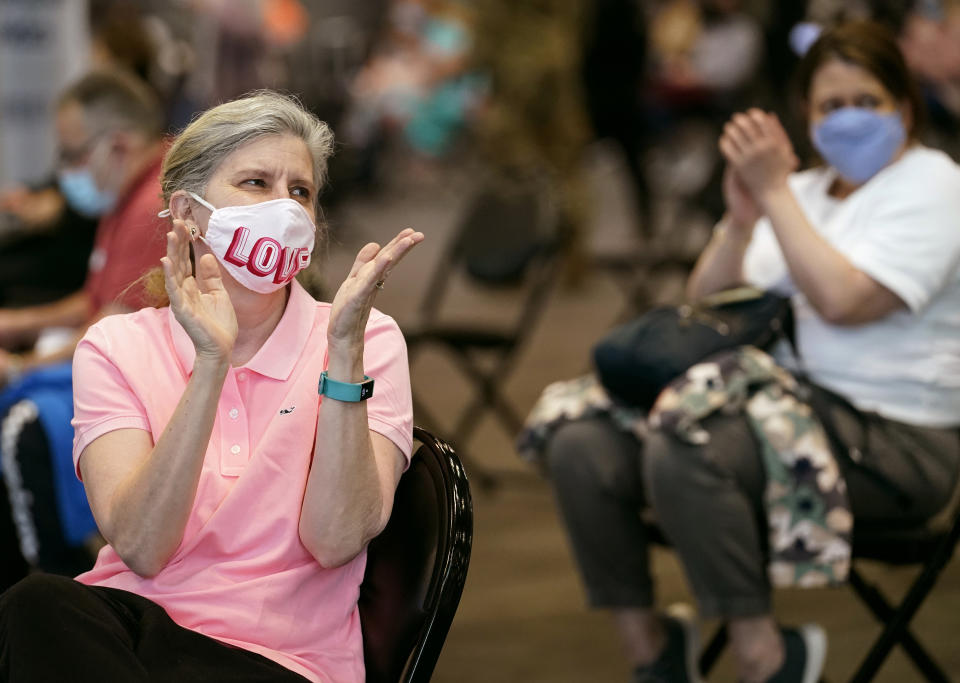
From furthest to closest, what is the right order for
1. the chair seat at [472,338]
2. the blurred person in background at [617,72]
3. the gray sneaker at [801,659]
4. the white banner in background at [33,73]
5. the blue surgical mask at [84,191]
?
the blurred person in background at [617,72] → the white banner in background at [33,73] → the chair seat at [472,338] → the blue surgical mask at [84,191] → the gray sneaker at [801,659]

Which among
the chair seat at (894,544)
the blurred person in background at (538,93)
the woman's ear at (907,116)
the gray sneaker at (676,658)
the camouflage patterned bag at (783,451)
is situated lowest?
the blurred person in background at (538,93)

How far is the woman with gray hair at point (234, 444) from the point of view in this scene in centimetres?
166

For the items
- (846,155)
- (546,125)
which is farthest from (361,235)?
(846,155)

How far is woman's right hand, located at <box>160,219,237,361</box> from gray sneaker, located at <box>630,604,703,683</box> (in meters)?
1.33

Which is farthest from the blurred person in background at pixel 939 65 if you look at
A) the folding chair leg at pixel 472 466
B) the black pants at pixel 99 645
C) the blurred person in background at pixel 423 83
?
the blurred person in background at pixel 423 83

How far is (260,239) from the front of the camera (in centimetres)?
183

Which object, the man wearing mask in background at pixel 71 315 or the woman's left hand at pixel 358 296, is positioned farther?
the man wearing mask in background at pixel 71 315

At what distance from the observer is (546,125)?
8008 millimetres

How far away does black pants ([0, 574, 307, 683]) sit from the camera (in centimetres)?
157

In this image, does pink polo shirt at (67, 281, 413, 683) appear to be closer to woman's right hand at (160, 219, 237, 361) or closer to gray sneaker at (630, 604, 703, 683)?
woman's right hand at (160, 219, 237, 361)

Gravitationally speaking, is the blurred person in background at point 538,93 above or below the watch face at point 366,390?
below

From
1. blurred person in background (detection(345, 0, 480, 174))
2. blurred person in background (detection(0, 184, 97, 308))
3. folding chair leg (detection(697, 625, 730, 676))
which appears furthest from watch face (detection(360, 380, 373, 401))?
blurred person in background (detection(345, 0, 480, 174))

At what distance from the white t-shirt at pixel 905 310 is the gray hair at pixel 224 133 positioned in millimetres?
1200

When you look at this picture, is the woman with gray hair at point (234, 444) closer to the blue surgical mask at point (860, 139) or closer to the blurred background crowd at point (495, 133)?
the blurred background crowd at point (495, 133)
